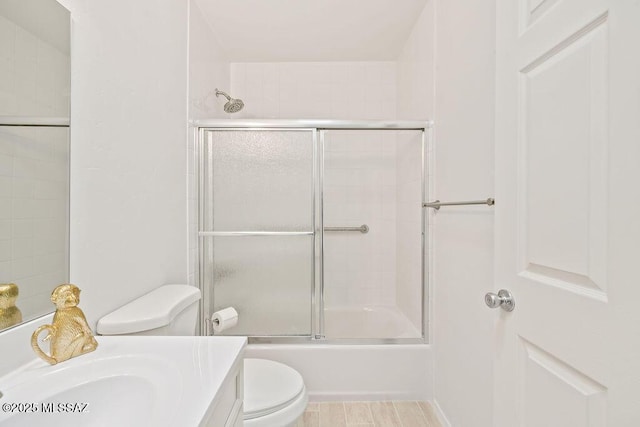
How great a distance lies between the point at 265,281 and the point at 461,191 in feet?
4.02

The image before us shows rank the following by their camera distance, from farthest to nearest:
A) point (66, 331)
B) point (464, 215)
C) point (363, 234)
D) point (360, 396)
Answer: point (363, 234), point (360, 396), point (464, 215), point (66, 331)

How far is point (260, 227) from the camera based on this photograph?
6.76 ft

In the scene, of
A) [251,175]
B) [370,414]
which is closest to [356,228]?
[251,175]

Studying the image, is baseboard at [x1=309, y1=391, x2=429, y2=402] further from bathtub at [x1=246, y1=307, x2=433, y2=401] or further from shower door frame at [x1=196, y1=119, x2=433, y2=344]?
shower door frame at [x1=196, y1=119, x2=433, y2=344]

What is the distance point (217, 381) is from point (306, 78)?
107 inches

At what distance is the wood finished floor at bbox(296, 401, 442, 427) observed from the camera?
70.6 inches

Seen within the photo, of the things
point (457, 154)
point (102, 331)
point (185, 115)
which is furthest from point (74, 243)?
point (457, 154)

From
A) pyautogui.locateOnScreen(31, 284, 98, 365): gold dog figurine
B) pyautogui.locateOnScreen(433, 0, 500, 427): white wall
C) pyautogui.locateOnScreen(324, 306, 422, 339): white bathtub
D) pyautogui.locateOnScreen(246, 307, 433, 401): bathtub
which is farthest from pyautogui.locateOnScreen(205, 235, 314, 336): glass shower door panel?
pyautogui.locateOnScreen(31, 284, 98, 365): gold dog figurine

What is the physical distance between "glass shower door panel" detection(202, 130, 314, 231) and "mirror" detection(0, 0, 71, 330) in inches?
41.3

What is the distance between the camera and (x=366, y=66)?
2.94 meters

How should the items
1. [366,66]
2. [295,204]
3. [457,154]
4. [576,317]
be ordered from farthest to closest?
[366,66] < [295,204] < [457,154] < [576,317]

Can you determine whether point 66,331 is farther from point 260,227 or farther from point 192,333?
point 260,227

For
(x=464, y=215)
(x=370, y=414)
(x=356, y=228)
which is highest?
(x=464, y=215)

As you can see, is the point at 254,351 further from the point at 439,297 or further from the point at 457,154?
the point at 457,154
